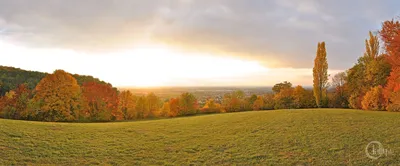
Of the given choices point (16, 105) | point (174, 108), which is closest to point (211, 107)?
point (174, 108)

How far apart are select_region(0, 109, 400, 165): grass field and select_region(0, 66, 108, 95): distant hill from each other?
36.4 m

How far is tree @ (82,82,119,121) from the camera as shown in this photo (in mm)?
36500

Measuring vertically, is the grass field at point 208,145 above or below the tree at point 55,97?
below

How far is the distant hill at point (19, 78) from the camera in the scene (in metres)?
44.2

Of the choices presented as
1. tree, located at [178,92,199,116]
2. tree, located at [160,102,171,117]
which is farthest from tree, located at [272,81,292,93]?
tree, located at [160,102,171,117]

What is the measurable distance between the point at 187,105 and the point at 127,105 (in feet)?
39.6

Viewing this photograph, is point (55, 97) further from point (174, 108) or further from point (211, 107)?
point (211, 107)

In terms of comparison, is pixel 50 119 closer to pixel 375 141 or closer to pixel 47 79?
pixel 47 79

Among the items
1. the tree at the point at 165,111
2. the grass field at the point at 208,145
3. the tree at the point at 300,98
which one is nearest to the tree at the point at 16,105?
the tree at the point at 165,111

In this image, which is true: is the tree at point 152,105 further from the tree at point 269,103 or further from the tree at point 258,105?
the tree at point 269,103

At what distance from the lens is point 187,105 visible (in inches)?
1741

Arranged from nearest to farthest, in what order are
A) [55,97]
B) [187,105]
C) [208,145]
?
[208,145], [55,97], [187,105]

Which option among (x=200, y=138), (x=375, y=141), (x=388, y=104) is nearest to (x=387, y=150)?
(x=375, y=141)

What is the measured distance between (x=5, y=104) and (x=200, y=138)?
36507mm
